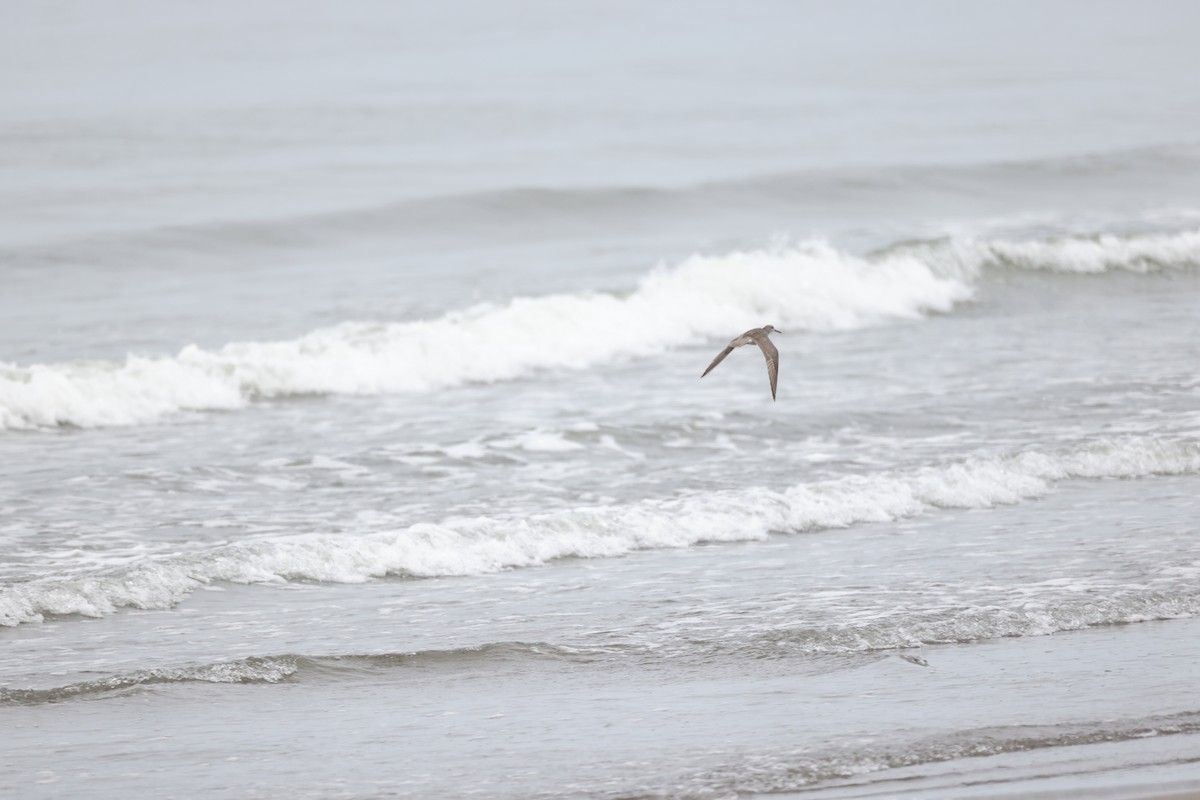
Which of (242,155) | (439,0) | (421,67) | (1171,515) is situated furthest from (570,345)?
(439,0)

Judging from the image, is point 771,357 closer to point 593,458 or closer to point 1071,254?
point 593,458

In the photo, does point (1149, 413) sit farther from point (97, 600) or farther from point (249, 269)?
point (249, 269)

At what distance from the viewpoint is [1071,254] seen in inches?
778

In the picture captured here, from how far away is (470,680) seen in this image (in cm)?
636

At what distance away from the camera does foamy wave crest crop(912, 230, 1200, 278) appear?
1947 centimetres

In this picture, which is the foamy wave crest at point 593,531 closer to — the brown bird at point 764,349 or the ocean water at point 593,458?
the ocean water at point 593,458

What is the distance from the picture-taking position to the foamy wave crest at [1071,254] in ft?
63.9

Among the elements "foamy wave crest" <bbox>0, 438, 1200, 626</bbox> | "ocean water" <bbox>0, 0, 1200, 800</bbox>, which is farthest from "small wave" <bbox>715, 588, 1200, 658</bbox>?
"foamy wave crest" <bbox>0, 438, 1200, 626</bbox>

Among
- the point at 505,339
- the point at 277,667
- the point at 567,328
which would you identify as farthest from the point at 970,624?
the point at 567,328

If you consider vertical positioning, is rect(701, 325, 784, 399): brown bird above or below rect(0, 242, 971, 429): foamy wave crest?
above

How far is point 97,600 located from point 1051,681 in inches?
172

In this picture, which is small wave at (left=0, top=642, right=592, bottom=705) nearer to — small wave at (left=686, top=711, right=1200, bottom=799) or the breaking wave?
small wave at (left=686, top=711, right=1200, bottom=799)

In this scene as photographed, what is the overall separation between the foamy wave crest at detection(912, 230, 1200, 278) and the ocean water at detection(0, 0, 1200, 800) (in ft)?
0.22

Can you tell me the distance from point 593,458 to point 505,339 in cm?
471
